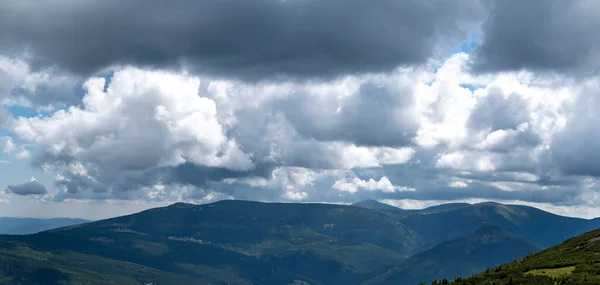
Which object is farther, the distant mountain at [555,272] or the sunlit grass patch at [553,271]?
the sunlit grass patch at [553,271]

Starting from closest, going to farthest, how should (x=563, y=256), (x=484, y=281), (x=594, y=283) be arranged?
(x=594, y=283)
(x=484, y=281)
(x=563, y=256)

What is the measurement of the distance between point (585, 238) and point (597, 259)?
38134 millimetres

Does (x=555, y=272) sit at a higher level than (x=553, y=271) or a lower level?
lower

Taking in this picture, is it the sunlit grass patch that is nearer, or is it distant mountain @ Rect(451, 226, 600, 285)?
distant mountain @ Rect(451, 226, 600, 285)

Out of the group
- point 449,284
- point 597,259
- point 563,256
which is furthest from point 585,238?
point 449,284

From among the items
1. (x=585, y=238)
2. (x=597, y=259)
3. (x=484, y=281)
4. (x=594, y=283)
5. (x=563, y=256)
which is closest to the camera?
(x=594, y=283)

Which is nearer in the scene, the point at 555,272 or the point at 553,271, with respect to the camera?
the point at 555,272

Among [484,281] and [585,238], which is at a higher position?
[585,238]

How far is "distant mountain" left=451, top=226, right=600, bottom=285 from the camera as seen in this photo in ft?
290

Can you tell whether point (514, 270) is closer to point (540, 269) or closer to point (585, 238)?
point (540, 269)

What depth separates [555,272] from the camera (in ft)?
317

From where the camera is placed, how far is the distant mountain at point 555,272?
88.4 meters

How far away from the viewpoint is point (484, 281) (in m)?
95.5

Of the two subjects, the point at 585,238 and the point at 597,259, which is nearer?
the point at 597,259
